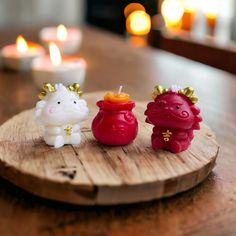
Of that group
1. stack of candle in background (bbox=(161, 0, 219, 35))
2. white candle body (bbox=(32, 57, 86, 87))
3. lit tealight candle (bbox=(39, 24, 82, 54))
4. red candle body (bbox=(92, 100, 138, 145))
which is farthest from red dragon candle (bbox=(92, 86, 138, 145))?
stack of candle in background (bbox=(161, 0, 219, 35))

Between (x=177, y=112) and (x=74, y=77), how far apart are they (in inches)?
20.7

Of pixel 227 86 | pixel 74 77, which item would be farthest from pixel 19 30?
pixel 227 86

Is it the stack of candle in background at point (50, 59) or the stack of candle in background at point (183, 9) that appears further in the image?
the stack of candle in background at point (183, 9)

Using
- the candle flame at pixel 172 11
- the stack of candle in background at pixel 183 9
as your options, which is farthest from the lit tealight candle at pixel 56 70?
the candle flame at pixel 172 11

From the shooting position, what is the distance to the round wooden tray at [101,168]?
1.77 feet

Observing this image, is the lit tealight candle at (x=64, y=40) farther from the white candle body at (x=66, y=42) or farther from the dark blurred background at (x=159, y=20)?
the dark blurred background at (x=159, y=20)

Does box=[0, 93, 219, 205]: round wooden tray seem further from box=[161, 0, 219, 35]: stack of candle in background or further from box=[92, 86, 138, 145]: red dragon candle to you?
box=[161, 0, 219, 35]: stack of candle in background

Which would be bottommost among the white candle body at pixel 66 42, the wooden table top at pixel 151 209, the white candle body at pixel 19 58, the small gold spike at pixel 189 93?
the wooden table top at pixel 151 209

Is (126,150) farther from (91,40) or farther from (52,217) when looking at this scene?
(91,40)

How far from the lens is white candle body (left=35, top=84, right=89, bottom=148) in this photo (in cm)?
63

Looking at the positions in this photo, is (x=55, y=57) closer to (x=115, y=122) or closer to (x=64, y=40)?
(x=64, y=40)

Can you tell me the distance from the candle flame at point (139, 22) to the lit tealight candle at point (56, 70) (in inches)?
92.4

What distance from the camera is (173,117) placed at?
0.62m

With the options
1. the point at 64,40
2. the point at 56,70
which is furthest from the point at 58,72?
the point at 64,40
